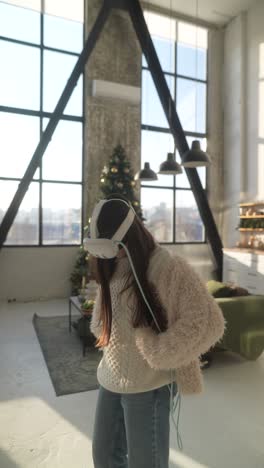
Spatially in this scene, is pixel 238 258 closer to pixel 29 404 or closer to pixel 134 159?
pixel 134 159

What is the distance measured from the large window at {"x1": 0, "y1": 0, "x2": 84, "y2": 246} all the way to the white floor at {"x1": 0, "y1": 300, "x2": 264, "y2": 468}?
3.43 metres

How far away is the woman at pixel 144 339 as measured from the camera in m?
Answer: 0.95

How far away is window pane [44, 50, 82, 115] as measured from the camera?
6.34m

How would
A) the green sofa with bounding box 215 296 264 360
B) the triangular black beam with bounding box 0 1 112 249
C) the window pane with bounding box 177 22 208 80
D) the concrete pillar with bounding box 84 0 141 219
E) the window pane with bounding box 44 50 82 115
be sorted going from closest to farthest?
the green sofa with bounding box 215 296 264 360 → the triangular black beam with bounding box 0 1 112 249 → the window pane with bounding box 44 50 82 115 → the concrete pillar with bounding box 84 0 141 219 → the window pane with bounding box 177 22 208 80

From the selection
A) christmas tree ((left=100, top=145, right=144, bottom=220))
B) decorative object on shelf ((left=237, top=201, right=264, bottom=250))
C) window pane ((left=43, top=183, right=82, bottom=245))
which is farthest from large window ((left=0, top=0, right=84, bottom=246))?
decorative object on shelf ((left=237, top=201, right=264, bottom=250))

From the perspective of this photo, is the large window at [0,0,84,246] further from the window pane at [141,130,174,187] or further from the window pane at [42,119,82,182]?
the window pane at [141,130,174,187]

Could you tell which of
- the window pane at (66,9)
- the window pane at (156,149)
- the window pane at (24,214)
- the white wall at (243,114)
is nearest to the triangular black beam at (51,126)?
the window pane at (24,214)

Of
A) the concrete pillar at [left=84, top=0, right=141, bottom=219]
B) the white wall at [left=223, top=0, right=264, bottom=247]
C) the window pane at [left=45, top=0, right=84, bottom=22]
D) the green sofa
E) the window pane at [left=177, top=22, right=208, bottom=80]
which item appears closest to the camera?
the green sofa

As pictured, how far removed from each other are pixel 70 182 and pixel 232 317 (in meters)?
4.47

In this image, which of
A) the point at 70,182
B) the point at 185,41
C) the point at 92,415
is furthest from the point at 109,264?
the point at 185,41

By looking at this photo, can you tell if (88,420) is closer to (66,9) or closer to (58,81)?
(58,81)

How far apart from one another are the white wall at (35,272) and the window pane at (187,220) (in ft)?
8.34

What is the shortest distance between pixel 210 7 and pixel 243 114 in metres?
2.40

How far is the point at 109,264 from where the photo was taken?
1099mm
